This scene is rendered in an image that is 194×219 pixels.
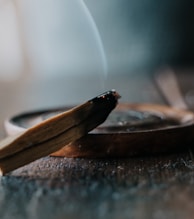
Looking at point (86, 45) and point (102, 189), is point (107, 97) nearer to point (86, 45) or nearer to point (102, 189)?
point (102, 189)

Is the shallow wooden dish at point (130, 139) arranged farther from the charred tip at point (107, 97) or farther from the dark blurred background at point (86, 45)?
the dark blurred background at point (86, 45)

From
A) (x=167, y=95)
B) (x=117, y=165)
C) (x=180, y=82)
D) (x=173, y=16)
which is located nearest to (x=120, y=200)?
(x=117, y=165)

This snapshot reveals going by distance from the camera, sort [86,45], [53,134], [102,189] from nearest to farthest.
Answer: [102,189] → [53,134] → [86,45]

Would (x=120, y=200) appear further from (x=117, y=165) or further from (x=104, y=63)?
(x=104, y=63)

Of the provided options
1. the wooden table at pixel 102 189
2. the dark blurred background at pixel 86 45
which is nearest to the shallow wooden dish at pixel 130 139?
the wooden table at pixel 102 189

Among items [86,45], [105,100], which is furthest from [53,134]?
[86,45]

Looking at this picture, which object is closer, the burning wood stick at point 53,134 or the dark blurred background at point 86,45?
the burning wood stick at point 53,134

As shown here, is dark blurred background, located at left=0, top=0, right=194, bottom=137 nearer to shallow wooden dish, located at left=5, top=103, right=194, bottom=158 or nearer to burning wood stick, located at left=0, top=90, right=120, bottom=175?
shallow wooden dish, located at left=5, top=103, right=194, bottom=158
